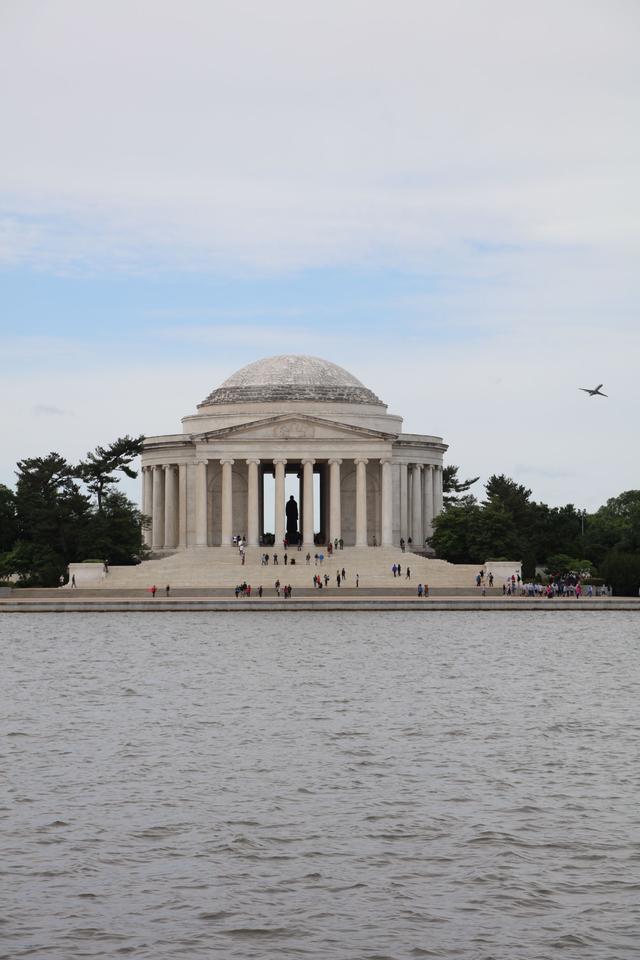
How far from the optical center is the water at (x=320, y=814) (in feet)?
68.4

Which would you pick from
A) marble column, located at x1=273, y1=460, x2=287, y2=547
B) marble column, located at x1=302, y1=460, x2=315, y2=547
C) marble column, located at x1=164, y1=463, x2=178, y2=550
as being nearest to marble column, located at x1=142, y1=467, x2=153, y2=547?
marble column, located at x1=164, y1=463, x2=178, y2=550

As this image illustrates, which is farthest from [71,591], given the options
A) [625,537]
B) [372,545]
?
[625,537]

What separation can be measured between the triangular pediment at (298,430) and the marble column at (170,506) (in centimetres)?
943

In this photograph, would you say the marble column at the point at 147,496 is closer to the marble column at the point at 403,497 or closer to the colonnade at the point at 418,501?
the marble column at the point at 403,497

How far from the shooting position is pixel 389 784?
31.1 m

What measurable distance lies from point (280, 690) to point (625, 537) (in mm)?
83294

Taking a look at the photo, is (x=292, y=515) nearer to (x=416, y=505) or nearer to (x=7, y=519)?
(x=416, y=505)

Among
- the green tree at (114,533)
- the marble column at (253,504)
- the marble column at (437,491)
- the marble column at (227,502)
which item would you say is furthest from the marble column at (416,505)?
the green tree at (114,533)

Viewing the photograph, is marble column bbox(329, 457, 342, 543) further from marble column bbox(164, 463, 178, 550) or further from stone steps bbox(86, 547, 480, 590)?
marble column bbox(164, 463, 178, 550)

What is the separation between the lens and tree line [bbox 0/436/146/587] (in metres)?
113

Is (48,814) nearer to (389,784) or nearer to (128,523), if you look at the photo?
(389,784)

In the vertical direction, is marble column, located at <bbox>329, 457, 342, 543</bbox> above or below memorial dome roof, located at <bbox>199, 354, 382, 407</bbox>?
below

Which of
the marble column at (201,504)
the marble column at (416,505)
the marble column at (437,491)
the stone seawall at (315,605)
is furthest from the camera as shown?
the marble column at (437,491)

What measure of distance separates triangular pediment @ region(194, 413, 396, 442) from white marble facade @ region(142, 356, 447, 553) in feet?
0.25
